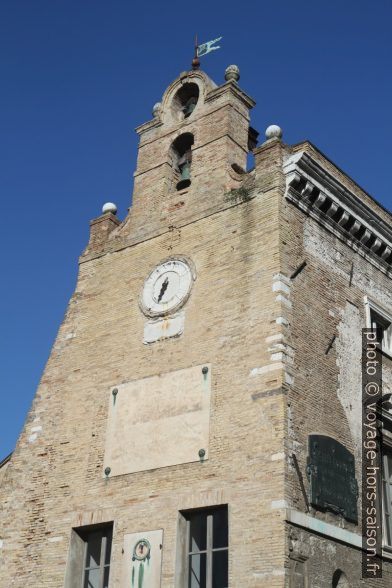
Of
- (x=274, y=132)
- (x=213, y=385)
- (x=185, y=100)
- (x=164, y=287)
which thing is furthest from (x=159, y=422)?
(x=185, y=100)

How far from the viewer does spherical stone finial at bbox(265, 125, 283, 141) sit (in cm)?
1558

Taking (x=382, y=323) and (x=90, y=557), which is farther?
(x=382, y=323)

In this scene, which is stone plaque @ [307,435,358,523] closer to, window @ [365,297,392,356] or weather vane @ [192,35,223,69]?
window @ [365,297,392,356]

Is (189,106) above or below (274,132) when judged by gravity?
above

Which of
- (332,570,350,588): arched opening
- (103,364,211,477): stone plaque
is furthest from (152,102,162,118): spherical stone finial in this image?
(332,570,350,588): arched opening

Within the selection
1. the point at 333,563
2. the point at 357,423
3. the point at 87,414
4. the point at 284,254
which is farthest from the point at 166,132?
the point at 333,563

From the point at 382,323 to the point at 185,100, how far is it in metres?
7.05

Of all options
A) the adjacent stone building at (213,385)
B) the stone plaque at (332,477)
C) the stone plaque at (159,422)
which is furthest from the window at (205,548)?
the stone plaque at (332,477)

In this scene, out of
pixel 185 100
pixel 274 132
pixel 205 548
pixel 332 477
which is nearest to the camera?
pixel 205 548

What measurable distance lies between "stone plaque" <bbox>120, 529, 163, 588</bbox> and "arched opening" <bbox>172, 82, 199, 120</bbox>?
381 inches

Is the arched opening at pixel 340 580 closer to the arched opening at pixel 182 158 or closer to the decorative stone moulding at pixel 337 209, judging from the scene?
the decorative stone moulding at pixel 337 209

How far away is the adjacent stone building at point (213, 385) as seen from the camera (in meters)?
12.6

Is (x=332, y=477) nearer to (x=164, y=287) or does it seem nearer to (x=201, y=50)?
(x=164, y=287)

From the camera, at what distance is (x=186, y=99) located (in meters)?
18.7
